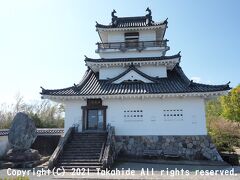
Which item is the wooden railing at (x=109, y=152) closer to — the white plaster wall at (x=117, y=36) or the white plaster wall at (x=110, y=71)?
the white plaster wall at (x=110, y=71)

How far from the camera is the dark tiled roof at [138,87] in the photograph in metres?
15.8

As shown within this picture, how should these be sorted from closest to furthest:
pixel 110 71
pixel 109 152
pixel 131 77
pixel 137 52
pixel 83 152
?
pixel 109 152
pixel 83 152
pixel 131 77
pixel 110 71
pixel 137 52

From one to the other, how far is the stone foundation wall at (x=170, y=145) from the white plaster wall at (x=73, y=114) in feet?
11.4

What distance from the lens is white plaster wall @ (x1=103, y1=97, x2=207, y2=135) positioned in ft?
52.3

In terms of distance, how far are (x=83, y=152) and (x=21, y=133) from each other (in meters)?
4.76

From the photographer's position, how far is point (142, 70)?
18984 millimetres

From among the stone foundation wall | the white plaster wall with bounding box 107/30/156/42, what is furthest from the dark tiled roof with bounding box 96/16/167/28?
the stone foundation wall

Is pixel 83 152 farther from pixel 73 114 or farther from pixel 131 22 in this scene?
pixel 131 22

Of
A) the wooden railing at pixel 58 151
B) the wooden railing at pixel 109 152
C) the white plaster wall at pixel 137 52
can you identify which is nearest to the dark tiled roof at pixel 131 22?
the white plaster wall at pixel 137 52

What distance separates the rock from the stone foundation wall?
20.4 feet

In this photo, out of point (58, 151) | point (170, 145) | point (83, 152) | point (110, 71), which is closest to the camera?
point (58, 151)

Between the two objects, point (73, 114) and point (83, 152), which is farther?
point (73, 114)

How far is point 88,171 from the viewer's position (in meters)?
11.7

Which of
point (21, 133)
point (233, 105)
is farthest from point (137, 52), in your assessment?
point (233, 105)
